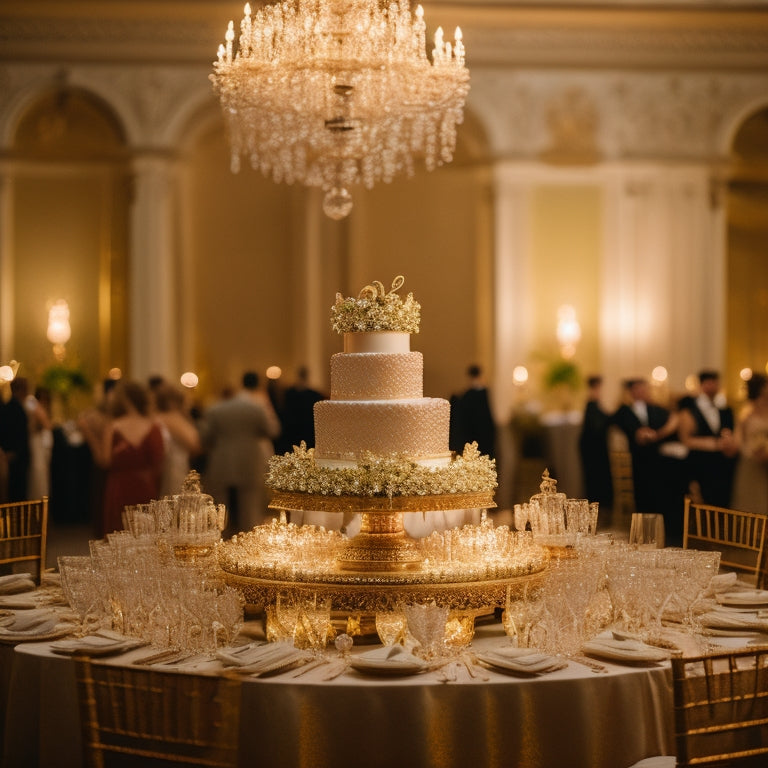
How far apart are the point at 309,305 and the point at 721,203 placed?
5.04 meters

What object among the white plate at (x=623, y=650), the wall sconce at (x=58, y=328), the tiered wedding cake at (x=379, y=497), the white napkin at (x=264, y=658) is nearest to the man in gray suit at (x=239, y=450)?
the wall sconce at (x=58, y=328)

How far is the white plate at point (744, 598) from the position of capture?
4.91m

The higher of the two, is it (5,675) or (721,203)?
(721,203)

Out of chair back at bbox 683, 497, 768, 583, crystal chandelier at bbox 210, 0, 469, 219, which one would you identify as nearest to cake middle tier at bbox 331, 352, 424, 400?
chair back at bbox 683, 497, 768, 583

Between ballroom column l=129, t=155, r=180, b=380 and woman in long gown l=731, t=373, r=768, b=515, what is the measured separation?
7.35m

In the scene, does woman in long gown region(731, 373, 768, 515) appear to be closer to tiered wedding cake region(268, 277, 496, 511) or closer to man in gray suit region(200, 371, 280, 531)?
man in gray suit region(200, 371, 280, 531)

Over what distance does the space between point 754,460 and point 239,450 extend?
3959 mm

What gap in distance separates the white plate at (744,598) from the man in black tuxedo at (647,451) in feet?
18.5

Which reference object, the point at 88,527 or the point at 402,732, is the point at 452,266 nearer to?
the point at 88,527

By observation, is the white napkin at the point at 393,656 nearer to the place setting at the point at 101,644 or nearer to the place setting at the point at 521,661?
the place setting at the point at 521,661

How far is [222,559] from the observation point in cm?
475

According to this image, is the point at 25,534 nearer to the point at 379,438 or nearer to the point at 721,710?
the point at 379,438

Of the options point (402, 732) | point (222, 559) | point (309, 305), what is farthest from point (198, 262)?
point (402, 732)

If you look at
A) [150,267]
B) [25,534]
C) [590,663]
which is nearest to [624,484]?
[150,267]
